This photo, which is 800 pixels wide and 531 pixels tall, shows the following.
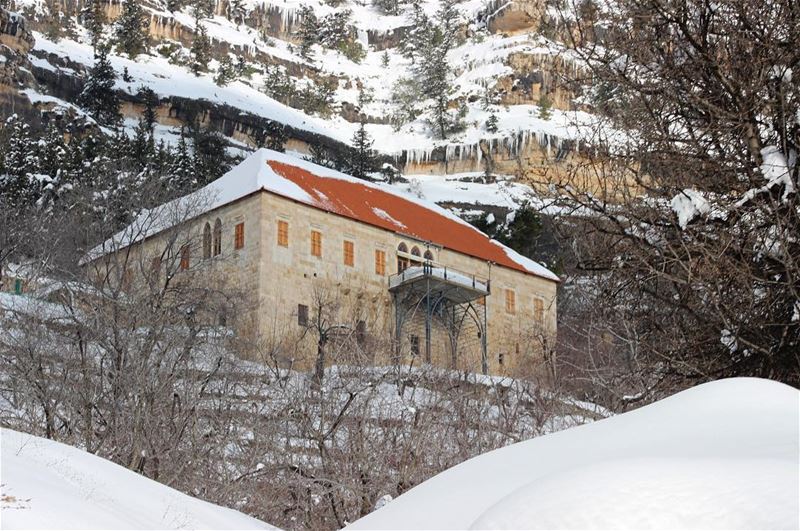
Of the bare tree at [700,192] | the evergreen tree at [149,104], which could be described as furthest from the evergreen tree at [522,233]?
the bare tree at [700,192]

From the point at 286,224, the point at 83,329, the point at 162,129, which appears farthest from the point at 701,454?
the point at 162,129

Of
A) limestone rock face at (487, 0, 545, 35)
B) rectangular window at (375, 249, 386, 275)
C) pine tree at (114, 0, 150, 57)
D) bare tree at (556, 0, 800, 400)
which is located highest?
limestone rock face at (487, 0, 545, 35)

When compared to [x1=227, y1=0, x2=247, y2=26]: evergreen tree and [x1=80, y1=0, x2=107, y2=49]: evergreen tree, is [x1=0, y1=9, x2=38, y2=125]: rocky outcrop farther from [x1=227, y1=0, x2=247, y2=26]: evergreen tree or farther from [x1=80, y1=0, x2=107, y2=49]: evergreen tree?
[x1=227, y1=0, x2=247, y2=26]: evergreen tree

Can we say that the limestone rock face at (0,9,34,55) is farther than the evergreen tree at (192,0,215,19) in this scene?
No

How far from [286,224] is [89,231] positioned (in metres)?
9.28

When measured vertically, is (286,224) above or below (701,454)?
above

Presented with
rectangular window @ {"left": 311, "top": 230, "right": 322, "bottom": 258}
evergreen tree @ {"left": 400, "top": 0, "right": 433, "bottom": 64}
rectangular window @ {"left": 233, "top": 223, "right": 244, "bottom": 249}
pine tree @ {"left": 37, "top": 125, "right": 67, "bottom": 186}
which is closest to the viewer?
rectangular window @ {"left": 233, "top": 223, "right": 244, "bottom": 249}

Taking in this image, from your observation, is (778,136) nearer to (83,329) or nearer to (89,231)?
(83,329)

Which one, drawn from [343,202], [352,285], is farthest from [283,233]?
[343,202]

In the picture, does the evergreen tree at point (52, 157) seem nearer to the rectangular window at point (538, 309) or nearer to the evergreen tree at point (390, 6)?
the rectangular window at point (538, 309)

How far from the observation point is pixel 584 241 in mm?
11781

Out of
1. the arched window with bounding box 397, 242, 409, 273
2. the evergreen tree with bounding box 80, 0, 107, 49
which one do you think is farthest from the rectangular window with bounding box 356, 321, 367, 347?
the evergreen tree with bounding box 80, 0, 107, 49

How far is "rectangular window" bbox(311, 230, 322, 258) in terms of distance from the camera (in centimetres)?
4978

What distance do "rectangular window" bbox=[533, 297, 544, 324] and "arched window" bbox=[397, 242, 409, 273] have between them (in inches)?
281
